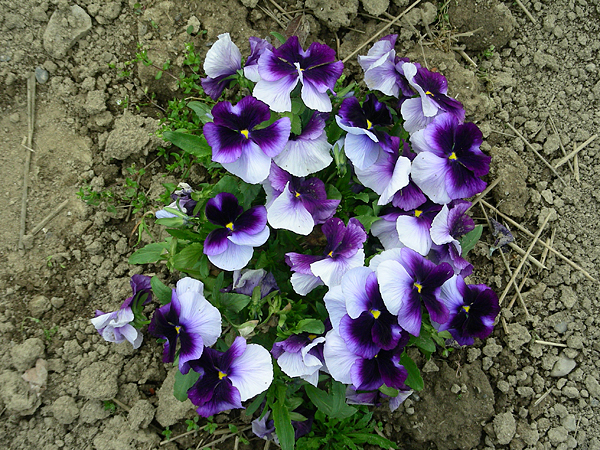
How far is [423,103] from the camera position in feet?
7.09

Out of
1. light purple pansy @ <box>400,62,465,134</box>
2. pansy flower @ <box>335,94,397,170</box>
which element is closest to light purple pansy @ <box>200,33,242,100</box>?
pansy flower @ <box>335,94,397,170</box>

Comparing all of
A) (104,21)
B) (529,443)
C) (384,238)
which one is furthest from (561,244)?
(104,21)

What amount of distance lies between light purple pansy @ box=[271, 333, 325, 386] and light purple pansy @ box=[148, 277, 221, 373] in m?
0.29

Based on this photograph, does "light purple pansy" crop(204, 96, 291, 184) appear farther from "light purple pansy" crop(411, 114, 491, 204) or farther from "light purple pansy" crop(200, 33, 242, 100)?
"light purple pansy" crop(411, 114, 491, 204)

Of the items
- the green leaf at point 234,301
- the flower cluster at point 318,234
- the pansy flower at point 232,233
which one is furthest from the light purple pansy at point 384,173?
the green leaf at point 234,301

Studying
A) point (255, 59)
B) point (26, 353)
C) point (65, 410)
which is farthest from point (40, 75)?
point (65, 410)

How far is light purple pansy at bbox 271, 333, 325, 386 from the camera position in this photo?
6.54ft

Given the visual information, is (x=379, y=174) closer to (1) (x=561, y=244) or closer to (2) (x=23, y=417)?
(1) (x=561, y=244)

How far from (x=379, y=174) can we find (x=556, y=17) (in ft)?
6.09

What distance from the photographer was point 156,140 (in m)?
2.83

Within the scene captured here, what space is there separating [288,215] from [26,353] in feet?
5.28

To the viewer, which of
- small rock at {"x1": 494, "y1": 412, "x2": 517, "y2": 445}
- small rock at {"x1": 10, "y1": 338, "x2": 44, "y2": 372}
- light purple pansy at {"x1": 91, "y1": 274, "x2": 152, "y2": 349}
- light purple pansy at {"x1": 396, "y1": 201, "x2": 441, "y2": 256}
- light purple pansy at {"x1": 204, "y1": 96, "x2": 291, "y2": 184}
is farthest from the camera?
small rock at {"x1": 494, "y1": 412, "x2": 517, "y2": 445}

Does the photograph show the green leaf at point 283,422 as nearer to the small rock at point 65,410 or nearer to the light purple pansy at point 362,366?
the light purple pansy at point 362,366

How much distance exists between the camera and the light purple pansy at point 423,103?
2164mm
